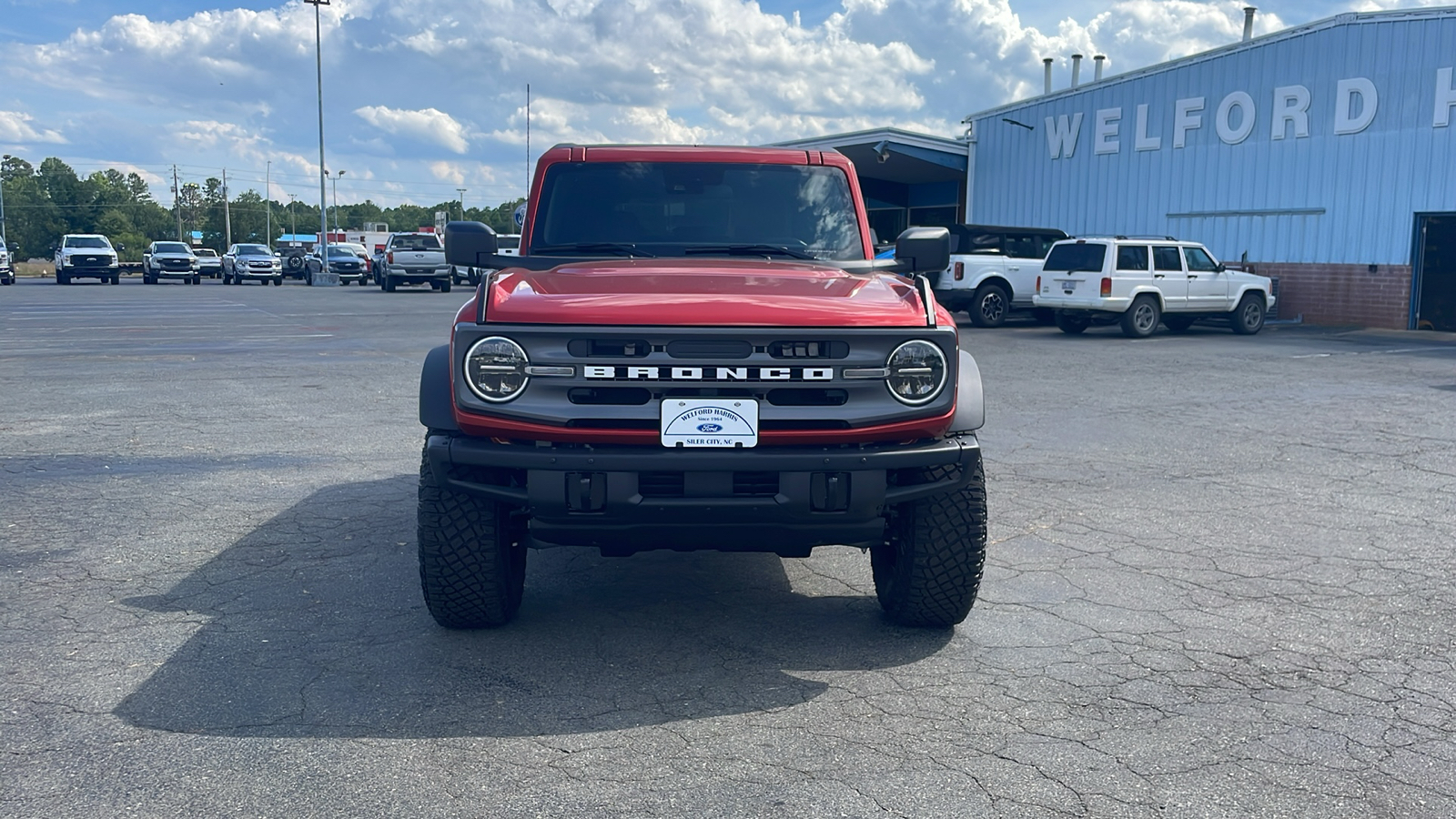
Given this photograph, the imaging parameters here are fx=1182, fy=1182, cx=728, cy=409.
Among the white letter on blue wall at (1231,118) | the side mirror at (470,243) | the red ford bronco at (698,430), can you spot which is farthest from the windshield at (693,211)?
the white letter on blue wall at (1231,118)

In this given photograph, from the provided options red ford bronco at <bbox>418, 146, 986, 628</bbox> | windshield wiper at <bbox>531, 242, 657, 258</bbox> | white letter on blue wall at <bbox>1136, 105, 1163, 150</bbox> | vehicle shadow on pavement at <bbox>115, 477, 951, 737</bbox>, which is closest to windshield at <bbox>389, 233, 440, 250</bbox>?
white letter on blue wall at <bbox>1136, 105, 1163, 150</bbox>

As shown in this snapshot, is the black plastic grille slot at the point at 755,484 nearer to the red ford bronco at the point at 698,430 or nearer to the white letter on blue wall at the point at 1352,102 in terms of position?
the red ford bronco at the point at 698,430

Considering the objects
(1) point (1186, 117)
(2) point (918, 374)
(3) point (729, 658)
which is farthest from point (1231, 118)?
(3) point (729, 658)

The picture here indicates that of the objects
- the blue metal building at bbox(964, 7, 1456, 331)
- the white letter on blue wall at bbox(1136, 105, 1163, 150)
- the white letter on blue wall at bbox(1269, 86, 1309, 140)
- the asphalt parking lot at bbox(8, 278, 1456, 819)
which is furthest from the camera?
the white letter on blue wall at bbox(1136, 105, 1163, 150)

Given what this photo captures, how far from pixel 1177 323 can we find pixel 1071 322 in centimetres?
315

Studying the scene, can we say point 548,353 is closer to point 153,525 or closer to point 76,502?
point 153,525

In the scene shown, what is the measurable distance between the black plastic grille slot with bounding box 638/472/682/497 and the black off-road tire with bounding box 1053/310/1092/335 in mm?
17953

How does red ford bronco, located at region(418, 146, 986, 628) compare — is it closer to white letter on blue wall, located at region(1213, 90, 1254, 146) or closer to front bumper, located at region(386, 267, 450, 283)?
white letter on blue wall, located at region(1213, 90, 1254, 146)

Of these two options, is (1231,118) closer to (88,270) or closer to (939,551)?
(939,551)

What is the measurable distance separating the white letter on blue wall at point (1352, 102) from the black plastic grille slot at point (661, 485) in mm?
23821

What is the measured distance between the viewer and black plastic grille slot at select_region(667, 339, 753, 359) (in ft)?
13.0

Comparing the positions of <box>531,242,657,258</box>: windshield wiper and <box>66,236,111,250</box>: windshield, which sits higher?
<box>66,236,111,250</box>: windshield

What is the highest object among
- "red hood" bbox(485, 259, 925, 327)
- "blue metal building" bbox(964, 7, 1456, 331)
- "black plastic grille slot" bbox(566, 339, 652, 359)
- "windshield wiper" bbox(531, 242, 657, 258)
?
"blue metal building" bbox(964, 7, 1456, 331)

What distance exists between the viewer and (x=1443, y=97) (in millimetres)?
22016
